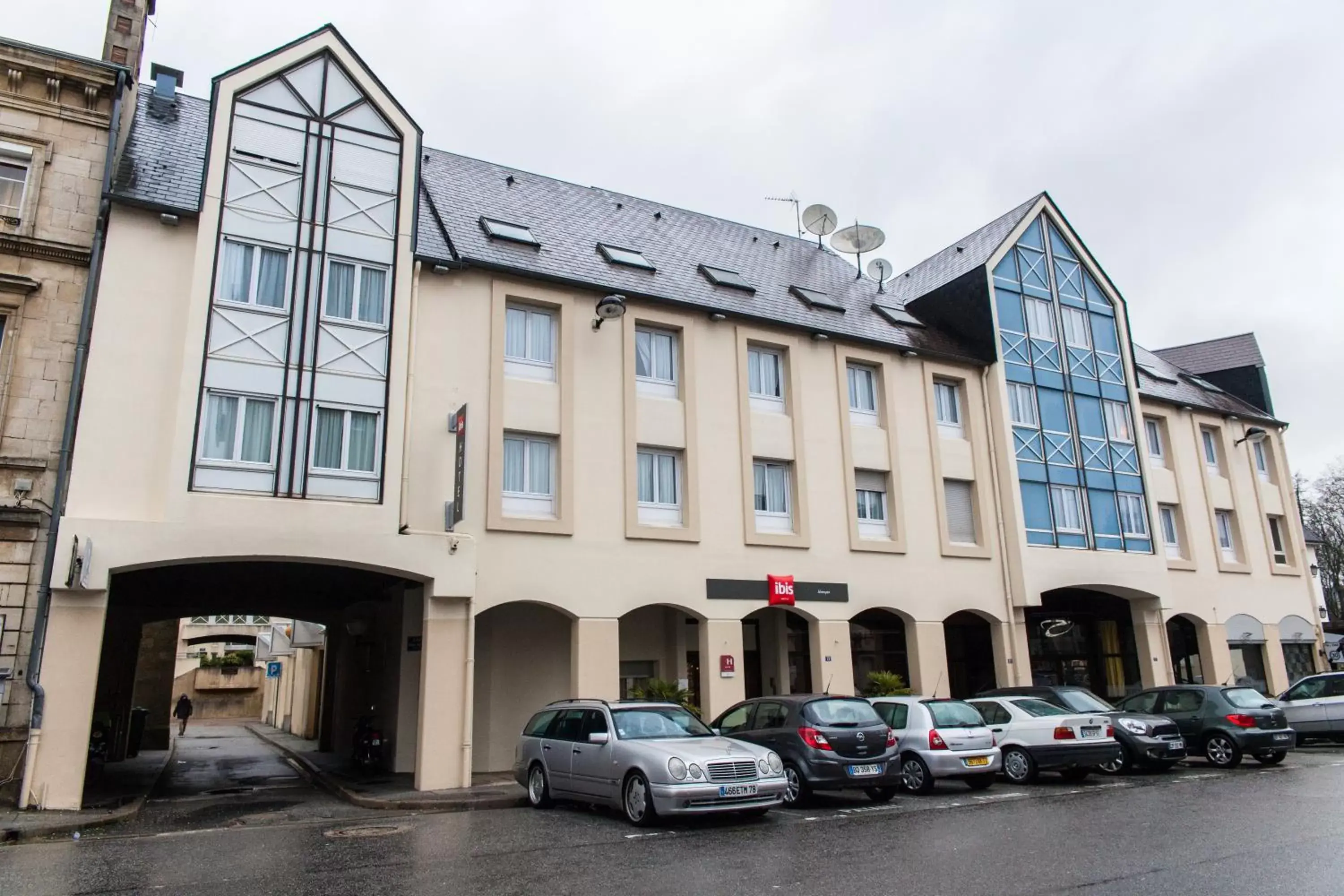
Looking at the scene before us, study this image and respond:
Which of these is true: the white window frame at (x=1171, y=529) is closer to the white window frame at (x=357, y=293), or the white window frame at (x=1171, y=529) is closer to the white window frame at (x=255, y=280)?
the white window frame at (x=357, y=293)

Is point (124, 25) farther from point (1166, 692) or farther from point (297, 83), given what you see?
point (1166, 692)

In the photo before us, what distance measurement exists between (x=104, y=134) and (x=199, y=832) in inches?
460

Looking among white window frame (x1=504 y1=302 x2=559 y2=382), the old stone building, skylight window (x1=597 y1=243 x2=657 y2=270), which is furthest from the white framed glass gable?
skylight window (x1=597 y1=243 x2=657 y2=270)

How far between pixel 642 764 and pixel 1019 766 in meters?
7.27

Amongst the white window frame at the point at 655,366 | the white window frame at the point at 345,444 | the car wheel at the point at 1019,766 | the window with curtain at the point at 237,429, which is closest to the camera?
the window with curtain at the point at 237,429

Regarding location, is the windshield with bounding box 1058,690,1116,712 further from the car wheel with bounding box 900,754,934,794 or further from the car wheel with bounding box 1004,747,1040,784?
the car wheel with bounding box 900,754,934,794

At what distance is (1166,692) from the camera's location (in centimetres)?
1759

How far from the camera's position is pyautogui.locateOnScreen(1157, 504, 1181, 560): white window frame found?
87.8ft

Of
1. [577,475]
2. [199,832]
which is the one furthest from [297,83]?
[199,832]

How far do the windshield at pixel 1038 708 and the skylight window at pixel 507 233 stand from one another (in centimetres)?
1301

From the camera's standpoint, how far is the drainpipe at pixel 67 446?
12484 millimetres

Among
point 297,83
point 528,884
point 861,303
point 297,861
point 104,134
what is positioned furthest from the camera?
point 861,303

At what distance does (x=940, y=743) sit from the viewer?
13.4 m

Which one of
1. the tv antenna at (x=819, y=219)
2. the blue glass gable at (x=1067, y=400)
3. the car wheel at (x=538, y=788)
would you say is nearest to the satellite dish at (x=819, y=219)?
the tv antenna at (x=819, y=219)
